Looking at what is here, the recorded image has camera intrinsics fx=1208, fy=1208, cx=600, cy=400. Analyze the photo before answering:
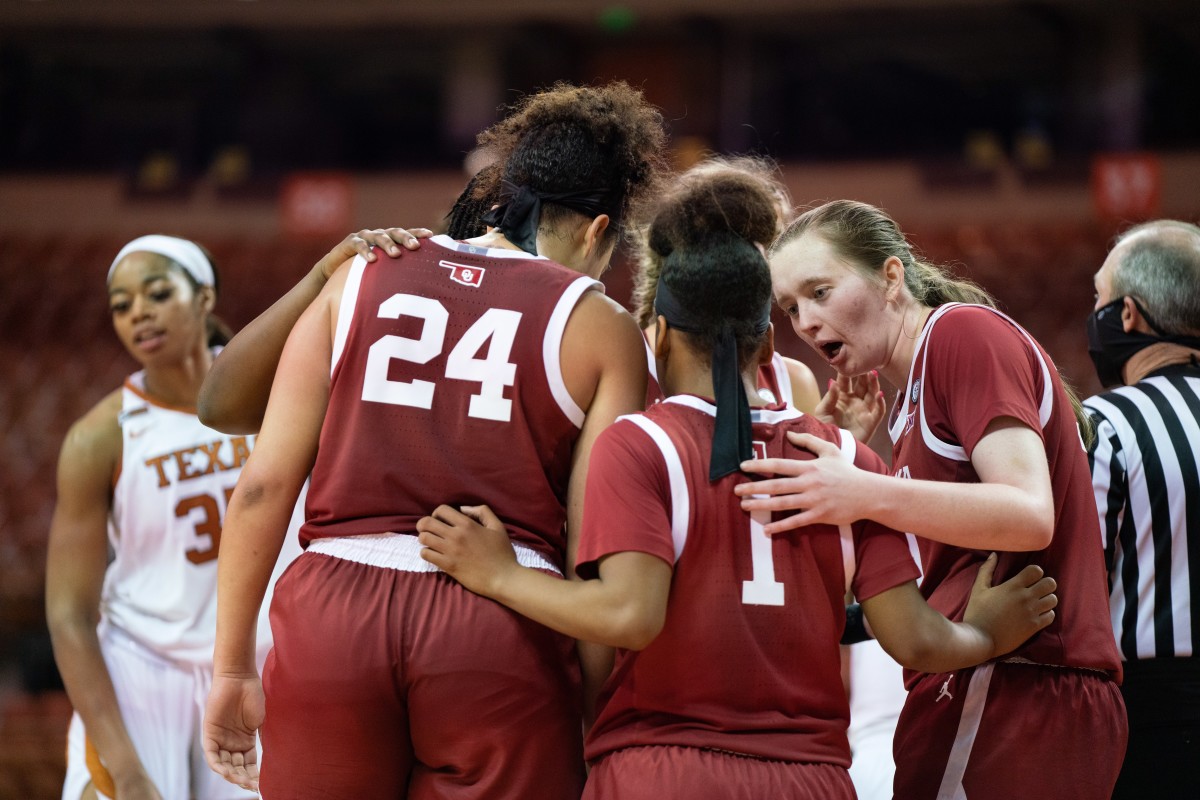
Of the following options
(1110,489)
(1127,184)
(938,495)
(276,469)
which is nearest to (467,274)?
(276,469)

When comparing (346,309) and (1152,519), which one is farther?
(1152,519)

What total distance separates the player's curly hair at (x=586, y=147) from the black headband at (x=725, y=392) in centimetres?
39

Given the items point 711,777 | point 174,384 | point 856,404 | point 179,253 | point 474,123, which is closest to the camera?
point 711,777

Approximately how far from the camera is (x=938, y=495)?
219 cm

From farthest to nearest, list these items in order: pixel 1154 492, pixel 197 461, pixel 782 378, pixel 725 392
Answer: pixel 197 461, pixel 782 378, pixel 1154 492, pixel 725 392

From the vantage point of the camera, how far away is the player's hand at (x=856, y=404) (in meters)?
3.12

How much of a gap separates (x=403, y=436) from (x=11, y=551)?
7.71 metres

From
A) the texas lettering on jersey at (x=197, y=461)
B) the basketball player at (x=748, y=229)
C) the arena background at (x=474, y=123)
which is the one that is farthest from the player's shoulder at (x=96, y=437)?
the arena background at (x=474, y=123)

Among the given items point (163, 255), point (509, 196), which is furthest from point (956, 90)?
point (509, 196)

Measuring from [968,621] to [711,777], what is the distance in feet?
2.11

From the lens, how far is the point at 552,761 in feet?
7.36

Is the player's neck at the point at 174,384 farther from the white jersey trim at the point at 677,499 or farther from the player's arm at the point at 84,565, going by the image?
the white jersey trim at the point at 677,499

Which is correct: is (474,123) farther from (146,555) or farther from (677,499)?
(677,499)

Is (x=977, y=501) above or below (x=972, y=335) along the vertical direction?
below
